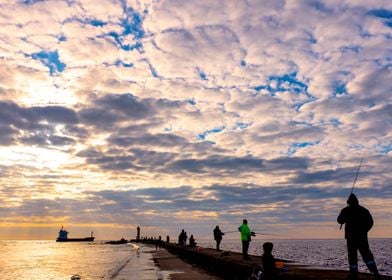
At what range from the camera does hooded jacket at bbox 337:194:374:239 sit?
390 inches

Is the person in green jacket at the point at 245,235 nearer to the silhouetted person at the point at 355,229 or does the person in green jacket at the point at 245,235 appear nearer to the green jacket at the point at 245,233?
the green jacket at the point at 245,233

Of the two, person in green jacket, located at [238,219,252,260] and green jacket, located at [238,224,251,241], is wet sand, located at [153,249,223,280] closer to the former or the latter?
person in green jacket, located at [238,219,252,260]

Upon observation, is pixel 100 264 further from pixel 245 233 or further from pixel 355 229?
pixel 355 229

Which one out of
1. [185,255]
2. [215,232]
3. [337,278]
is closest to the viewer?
[337,278]

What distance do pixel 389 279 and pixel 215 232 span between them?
65.2 feet

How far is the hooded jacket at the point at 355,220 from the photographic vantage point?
9.91m

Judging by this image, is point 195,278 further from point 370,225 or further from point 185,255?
point 185,255

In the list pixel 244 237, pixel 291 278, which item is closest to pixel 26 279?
pixel 244 237

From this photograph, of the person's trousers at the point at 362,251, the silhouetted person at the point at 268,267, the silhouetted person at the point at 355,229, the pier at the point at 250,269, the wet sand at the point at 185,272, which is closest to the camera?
the silhouetted person at the point at 268,267

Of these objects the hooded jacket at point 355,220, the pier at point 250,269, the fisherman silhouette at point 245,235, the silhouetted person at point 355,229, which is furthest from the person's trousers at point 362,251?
the fisherman silhouette at point 245,235

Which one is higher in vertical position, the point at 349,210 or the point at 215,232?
the point at 215,232

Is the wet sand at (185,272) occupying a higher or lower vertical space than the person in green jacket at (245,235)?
lower

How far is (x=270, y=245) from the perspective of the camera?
9.28 metres

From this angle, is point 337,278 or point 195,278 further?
point 195,278
